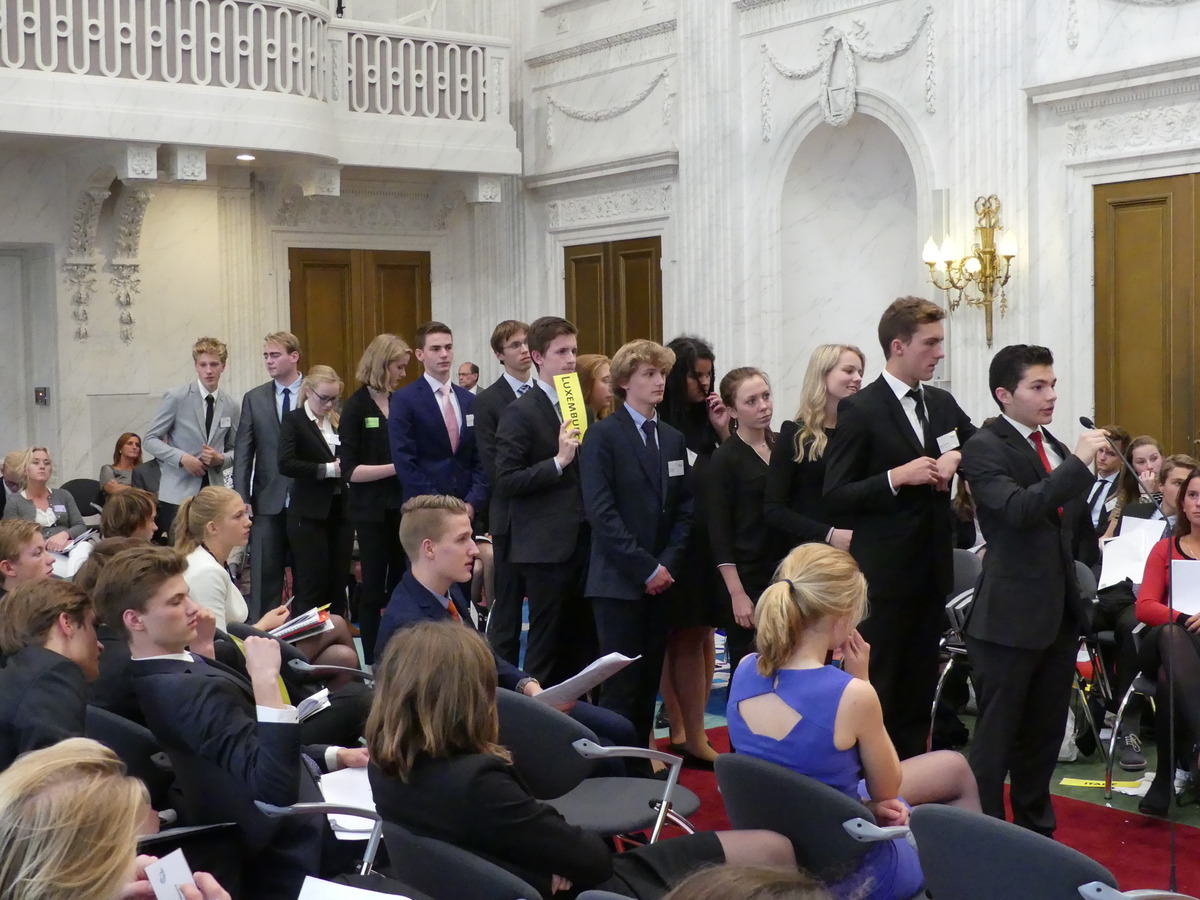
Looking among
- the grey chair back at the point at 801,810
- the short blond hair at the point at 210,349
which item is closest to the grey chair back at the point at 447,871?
the grey chair back at the point at 801,810


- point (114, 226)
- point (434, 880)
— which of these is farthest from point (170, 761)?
point (114, 226)

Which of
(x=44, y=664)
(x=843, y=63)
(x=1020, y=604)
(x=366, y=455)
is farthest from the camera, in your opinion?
(x=843, y=63)

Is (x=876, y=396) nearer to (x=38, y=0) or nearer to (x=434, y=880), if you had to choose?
(x=434, y=880)

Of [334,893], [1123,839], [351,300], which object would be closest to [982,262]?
[1123,839]

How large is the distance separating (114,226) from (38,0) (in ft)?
6.83

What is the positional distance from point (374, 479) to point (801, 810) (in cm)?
401

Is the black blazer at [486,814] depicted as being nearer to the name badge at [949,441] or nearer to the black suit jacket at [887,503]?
the black suit jacket at [887,503]

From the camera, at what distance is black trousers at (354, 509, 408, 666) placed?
6.44 meters

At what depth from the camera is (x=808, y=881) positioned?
1.33 metres

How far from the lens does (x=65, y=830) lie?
1.73m

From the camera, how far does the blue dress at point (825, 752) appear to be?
284cm

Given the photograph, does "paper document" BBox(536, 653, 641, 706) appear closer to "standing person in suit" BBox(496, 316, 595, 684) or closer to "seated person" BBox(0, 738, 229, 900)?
"standing person in suit" BBox(496, 316, 595, 684)

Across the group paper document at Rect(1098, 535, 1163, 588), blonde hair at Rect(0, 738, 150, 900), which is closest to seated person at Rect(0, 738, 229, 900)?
blonde hair at Rect(0, 738, 150, 900)

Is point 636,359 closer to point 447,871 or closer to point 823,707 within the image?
point 823,707
